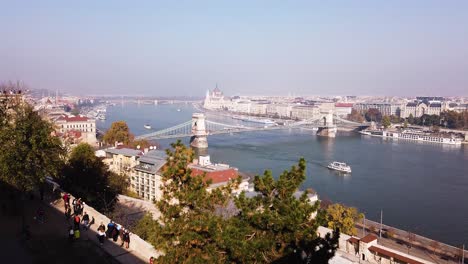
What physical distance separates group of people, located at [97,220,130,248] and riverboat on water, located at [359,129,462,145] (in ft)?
61.5

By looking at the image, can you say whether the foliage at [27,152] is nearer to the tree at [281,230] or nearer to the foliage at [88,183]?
the foliage at [88,183]

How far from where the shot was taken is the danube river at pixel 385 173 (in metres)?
7.41

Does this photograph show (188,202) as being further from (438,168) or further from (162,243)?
(438,168)

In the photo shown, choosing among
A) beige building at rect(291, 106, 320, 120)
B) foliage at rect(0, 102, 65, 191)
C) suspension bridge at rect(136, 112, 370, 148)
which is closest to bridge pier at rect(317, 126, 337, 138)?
suspension bridge at rect(136, 112, 370, 148)

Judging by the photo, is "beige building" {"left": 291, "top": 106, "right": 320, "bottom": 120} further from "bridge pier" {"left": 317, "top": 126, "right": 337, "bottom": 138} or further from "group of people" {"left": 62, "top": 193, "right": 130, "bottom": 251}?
"group of people" {"left": 62, "top": 193, "right": 130, "bottom": 251}

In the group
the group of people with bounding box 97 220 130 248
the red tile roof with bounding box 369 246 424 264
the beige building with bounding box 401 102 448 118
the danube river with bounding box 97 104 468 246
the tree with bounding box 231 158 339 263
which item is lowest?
the danube river with bounding box 97 104 468 246

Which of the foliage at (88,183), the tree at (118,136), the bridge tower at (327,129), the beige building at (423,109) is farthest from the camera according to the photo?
the beige building at (423,109)

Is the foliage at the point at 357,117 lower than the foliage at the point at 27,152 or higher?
lower

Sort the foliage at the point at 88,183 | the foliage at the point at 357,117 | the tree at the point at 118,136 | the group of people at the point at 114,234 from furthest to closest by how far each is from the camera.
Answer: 1. the foliage at the point at 357,117
2. the tree at the point at 118,136
3. the foliage at the point at 88,183
4. the group of people at the point at 114,234

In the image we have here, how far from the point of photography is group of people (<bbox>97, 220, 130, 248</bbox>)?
8.60 ft

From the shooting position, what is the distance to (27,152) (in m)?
3.19

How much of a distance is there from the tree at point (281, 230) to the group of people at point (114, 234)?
118 cm

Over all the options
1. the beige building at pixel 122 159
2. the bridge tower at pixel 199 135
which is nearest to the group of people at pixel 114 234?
the beige building at pixel 122 159

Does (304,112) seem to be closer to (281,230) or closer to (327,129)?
(327,129)
